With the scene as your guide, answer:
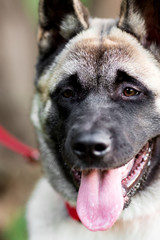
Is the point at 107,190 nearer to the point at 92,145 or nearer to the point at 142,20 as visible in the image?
the point at 92,145

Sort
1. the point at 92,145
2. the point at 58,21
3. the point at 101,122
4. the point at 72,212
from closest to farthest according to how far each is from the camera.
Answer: the point at 92,145
the point at 101,122
the point at 72,212
the point at 58,21

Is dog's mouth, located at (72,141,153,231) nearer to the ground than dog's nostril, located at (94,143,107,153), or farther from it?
nearer to the ground

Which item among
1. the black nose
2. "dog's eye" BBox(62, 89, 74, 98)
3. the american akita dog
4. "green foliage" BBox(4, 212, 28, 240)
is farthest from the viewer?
"green foliage" BBox(4, 212, 28, 240)

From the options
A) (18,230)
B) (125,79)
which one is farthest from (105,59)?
(18,230)

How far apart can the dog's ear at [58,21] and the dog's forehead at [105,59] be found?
0.41 feet

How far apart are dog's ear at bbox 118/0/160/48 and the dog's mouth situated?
0.85m

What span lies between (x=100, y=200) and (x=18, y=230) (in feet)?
6.27

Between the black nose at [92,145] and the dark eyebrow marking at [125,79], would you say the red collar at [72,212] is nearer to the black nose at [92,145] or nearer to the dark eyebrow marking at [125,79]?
the black nose at [92,145]

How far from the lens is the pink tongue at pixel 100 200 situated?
3.13m

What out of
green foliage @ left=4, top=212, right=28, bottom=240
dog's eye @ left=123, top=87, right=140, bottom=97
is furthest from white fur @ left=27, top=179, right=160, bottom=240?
dog's eye @ left=123, top=87, right=140, bottom=97

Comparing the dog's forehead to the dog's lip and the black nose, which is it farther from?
the black nose

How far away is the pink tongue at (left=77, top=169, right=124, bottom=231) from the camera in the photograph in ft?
10.3

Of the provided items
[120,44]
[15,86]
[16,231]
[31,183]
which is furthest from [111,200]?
[15,86]

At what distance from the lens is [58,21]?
3.90 meters
